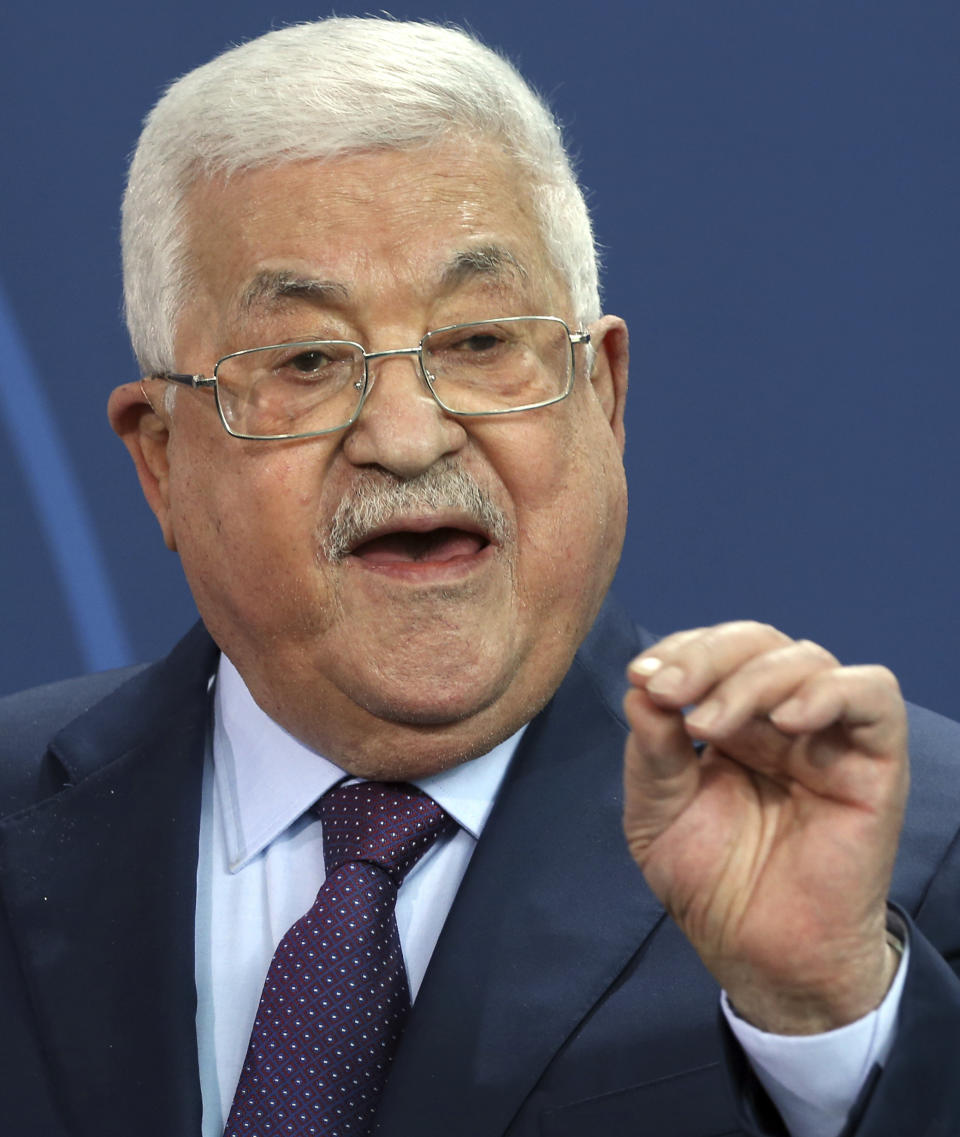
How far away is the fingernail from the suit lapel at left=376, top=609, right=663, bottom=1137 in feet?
1.66

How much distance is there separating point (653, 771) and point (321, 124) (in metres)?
0.72

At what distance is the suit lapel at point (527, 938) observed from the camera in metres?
1.43

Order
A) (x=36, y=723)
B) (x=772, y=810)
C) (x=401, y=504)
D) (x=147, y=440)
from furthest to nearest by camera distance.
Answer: (x=36, y=723), (x=147, y=440), (x=401, y=504), (x=772, y=810)

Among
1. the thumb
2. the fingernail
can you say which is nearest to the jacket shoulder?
the thumb

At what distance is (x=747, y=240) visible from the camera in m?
2.11

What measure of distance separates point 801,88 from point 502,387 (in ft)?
2.62

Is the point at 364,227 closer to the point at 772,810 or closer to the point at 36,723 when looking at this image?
the point at 772,810

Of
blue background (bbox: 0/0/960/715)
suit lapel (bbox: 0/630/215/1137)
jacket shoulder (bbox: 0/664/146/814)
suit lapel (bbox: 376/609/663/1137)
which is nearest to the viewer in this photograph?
suit lapel (bbox: 376/609/663/1137)

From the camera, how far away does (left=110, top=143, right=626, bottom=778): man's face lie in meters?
1.48

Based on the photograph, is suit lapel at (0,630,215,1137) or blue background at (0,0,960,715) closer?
suit lapel at (0,630,215,1137)

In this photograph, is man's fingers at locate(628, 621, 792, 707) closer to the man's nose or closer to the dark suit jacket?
the dark suit jacket

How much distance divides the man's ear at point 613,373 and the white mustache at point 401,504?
0.28 metres

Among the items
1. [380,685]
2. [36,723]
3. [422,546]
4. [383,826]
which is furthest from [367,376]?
[36,723]

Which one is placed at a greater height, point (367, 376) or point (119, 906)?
point (367, 376)
